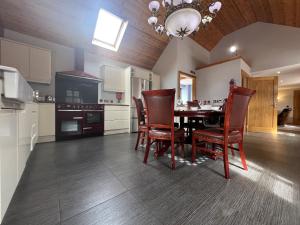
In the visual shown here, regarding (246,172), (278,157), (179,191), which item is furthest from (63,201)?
(278,157)

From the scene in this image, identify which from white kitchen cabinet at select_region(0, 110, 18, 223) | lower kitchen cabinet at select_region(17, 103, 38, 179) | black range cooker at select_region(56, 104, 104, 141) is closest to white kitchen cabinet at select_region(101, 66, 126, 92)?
black range cooker at select_region(56, 104, 104, 141)

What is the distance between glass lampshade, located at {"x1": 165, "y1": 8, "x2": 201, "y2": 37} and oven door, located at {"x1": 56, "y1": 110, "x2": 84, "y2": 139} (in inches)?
112

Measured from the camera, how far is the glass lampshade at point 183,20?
7.16ft

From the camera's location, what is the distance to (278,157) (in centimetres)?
221

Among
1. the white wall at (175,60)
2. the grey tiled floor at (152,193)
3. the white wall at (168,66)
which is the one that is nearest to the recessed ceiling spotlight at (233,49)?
the white wall at (175,60)

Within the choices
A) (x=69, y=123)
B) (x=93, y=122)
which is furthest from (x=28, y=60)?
(x=93, y=122)

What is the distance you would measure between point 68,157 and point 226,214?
2.14 metres

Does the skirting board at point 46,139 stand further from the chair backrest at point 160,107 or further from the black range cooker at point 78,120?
the chair backrest at point 160,107

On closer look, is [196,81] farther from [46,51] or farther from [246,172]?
[46,51]

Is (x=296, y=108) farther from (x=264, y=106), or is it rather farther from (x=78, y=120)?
(x=78, y=120)

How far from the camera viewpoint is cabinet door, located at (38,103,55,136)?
2963 millimetres

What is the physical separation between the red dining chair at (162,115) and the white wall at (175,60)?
11.5 ft

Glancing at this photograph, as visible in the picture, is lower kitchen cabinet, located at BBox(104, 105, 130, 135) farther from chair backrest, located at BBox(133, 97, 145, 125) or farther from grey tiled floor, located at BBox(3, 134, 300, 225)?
grey tiled floor, located at BBox(3, 134, 300, 225)

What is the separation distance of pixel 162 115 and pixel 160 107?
0.35ft
